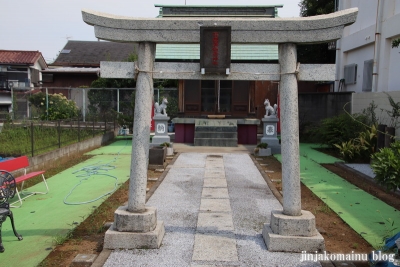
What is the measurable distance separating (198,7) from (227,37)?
48.7ft

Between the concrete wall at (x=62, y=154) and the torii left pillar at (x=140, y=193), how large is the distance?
4978 millimetres

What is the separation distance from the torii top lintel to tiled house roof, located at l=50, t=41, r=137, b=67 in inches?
1149

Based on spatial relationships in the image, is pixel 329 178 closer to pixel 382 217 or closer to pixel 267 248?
pixel 382 217

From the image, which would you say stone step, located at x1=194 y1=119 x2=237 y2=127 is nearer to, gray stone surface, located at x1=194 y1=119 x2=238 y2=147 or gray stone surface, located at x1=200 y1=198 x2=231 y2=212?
gray stone surface, located at x1=194 y1=119 x2=238 y2=147

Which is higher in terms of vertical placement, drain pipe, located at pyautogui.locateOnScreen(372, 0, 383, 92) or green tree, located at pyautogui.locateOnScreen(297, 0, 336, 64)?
green tree, located at pyautogui.locateOnScreen(297, 0, 336, 64)

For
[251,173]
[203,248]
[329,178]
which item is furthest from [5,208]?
[329,178]

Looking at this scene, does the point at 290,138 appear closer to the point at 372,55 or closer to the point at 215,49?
the point at 215,49

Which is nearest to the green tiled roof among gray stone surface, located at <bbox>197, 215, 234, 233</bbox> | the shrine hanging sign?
gray stone surface, located at <bbox>197, 215, 234, 233</bbox>

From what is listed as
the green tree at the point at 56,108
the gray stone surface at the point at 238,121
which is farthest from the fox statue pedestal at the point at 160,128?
the green tree at the point at 56,108

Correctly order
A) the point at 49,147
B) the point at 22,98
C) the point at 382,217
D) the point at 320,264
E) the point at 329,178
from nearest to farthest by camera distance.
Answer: the point at 320,264
the point at 382,217
the point at 329,178
the point at 49,147
the point at 22,98

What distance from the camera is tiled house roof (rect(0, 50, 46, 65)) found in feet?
95.5

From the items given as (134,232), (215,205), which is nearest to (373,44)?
(215,205)

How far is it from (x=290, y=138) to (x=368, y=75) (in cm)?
1272

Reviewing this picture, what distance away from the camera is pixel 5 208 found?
15.8 feet
